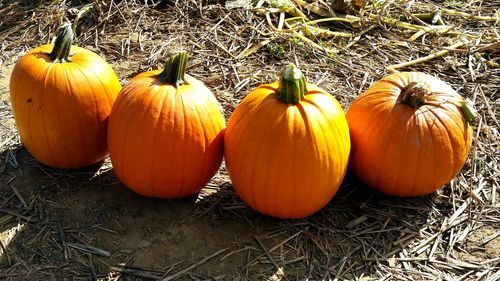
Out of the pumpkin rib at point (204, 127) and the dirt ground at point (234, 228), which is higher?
the pumpkin rib at point (204, 127)

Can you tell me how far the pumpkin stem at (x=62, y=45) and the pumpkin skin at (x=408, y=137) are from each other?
168cm

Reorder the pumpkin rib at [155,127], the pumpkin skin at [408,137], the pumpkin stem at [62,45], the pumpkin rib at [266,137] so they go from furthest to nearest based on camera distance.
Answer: the pumpkin stem at [62,45] < the pumpkin skin at [408,137] < the pumpkin rib at [155,127] < the pumpkin rib at [266,137]

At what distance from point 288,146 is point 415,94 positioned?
83 cm

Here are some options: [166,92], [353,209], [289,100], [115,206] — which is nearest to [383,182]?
[353,209]

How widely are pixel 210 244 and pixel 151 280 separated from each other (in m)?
0.39

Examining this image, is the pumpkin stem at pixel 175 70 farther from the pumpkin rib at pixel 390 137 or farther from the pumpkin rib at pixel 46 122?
the pumpkin rib at pixel 390 137

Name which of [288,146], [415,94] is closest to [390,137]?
[415,94]

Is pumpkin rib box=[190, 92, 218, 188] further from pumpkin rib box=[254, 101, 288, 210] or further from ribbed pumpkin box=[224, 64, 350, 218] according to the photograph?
pumpkin rib box=[254, 101, 288, 210]

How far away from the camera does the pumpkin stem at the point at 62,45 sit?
351cm

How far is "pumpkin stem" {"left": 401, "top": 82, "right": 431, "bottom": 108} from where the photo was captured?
3.40m

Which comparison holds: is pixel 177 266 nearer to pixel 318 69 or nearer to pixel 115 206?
pixel 115 206

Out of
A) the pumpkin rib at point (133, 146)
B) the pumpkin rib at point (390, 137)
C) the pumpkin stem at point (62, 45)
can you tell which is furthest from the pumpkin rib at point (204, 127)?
the pumpkin rib at point (390, 137)

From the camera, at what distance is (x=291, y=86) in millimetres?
3172

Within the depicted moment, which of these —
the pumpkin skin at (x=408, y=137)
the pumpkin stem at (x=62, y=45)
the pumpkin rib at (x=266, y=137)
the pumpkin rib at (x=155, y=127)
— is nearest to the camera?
the pumpkin rib at (x=266, y=137)
